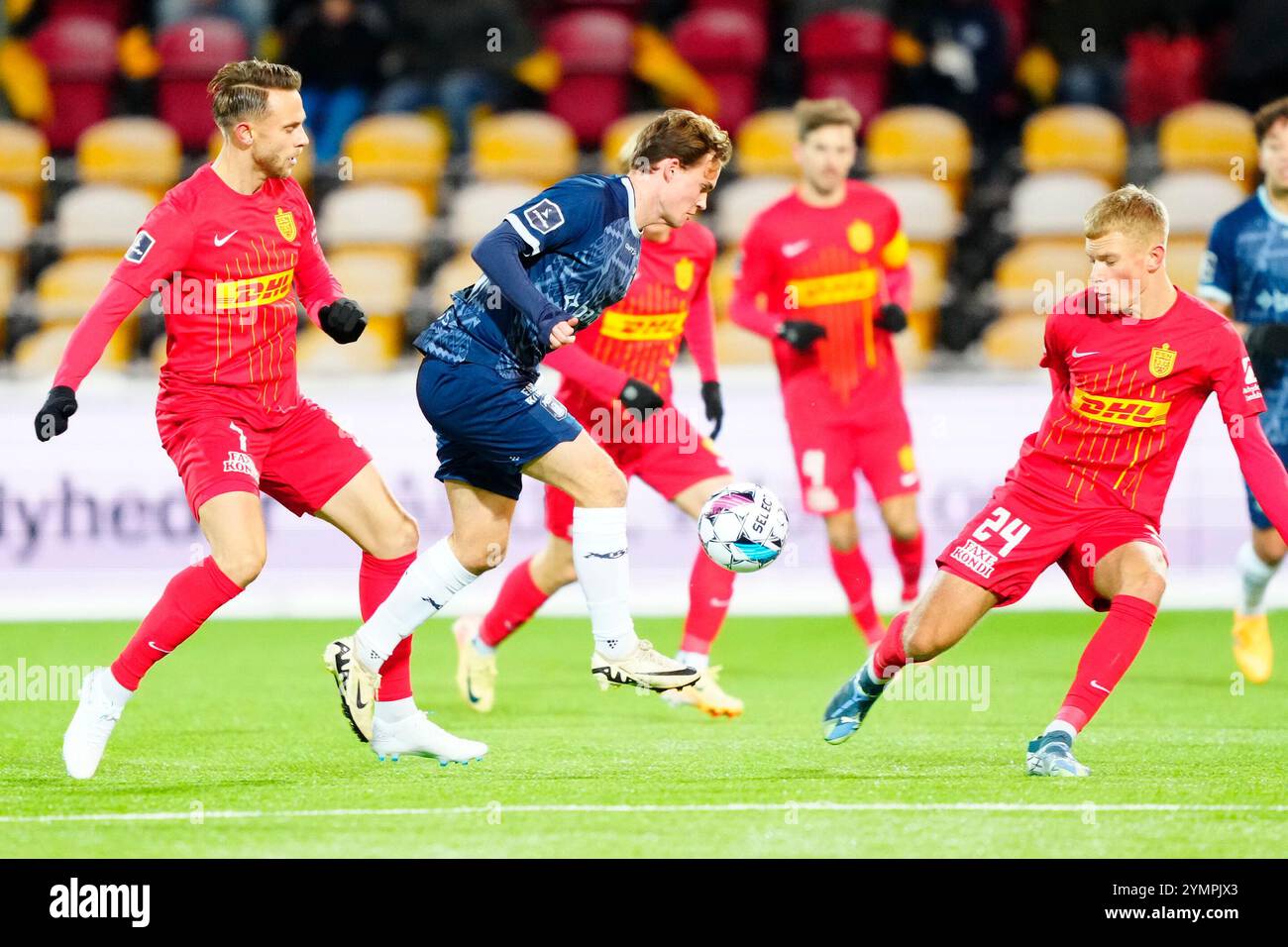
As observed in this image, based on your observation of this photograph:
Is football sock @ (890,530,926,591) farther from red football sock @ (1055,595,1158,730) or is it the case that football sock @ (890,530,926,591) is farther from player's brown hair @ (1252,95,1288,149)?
red football sock @ (1055,595,1158,730)

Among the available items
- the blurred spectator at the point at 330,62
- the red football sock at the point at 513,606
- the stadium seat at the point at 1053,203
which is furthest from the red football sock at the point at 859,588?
the blurred spectator at the point at 330,62

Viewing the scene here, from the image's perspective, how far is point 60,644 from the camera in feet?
31.6

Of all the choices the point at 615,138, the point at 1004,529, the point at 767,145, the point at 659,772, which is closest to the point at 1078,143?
the point at 767,145

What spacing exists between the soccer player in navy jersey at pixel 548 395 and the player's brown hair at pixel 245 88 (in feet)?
2.81

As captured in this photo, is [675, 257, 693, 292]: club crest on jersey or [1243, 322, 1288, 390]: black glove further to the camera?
[1243, 322, 1288, 390]: black glove

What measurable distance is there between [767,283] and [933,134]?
5.28m

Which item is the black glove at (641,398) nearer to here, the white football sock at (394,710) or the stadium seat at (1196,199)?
the white football sock at (394,710)

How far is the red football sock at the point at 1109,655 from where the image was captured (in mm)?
5770

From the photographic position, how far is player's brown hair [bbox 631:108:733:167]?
19.0 feet

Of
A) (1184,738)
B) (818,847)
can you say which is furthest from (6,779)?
(1184,738)

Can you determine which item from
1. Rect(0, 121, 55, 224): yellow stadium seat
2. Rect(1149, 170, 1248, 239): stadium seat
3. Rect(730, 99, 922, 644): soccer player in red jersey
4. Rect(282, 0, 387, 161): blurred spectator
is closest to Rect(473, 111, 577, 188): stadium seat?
Rect(282, 0, 387, 161): blurred spectator

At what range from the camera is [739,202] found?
13375 millimetres

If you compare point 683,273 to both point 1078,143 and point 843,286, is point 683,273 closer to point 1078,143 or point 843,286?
point 843,286

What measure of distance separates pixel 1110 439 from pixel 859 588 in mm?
3021
